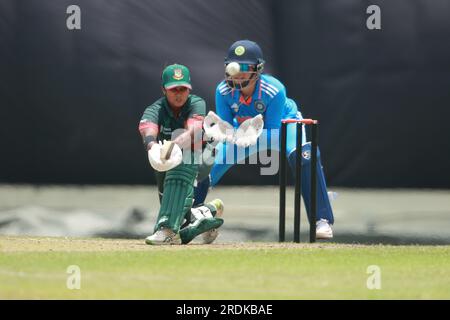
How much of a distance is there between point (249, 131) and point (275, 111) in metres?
0.48

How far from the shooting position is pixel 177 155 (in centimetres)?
920

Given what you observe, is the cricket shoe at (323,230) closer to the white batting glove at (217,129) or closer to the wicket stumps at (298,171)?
the wicket stumps at (298,171)

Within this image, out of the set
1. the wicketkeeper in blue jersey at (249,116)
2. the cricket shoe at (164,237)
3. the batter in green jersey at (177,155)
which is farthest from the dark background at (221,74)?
the cricket shoe at (164,237)

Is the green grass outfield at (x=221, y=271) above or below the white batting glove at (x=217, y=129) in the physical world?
below

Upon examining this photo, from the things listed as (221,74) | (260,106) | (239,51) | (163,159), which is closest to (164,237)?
(163,159)

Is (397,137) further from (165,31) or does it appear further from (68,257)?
(68,257)

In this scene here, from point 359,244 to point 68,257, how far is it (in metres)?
2.59

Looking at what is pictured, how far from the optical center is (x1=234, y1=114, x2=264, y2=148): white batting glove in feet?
30.9

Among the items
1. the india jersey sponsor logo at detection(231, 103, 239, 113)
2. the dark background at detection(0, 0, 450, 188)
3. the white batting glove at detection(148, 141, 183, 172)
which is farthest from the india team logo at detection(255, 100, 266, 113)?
the dark background at detection(0, 0, 450, 188)

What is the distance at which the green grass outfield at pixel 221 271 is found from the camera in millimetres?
7188

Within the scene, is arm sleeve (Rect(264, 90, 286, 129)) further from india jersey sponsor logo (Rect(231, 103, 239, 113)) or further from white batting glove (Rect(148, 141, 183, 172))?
white batting glove (Rect(148, 141, 183, 172))

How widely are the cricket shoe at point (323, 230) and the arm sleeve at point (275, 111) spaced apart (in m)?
0.78

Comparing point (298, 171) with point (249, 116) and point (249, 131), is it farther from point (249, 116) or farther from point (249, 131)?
point (249, 116)

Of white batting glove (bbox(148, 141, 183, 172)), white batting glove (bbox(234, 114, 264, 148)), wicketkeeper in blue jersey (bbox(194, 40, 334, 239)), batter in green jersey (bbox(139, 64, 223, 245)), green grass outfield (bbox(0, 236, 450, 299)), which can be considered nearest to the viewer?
green grass outfield (bbox(0, 236, 450, 299))
